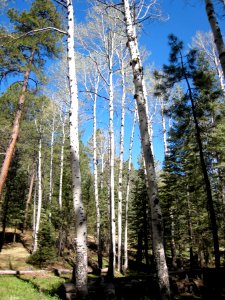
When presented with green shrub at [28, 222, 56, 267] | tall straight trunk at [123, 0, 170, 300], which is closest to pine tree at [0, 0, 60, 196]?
tall straight trunk at [123, 0, 170, 300]

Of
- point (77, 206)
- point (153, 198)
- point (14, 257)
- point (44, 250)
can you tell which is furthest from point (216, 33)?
point (14, 257)

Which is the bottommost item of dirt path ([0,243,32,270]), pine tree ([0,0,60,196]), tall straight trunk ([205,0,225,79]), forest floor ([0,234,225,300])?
forest floor ([0,234,225,300])

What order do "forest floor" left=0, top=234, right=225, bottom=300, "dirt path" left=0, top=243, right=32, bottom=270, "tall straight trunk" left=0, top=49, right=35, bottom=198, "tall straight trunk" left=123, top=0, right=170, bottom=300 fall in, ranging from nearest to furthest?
"tall straight trunk" left=123, top=0, right=170, bottom=300 → "forest floor" left=0, top=234, right=225, bottom=300 → "tall straight trunk" left=0, top=49, right=35, bottom=198 → "dirt path" left=0, top=243, right=32, bottom=270

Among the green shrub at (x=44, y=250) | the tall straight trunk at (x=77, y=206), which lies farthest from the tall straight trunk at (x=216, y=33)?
the green shrub at (x=44, y=250)

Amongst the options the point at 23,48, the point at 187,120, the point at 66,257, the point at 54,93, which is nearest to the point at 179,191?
the point at 187,120

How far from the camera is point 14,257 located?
2238 cm

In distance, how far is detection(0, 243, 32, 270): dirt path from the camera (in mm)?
19031

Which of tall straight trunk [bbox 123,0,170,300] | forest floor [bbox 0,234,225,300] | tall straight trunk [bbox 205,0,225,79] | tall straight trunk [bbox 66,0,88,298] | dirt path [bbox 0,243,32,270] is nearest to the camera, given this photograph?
tall straight trunk [bbox 205,0,225,79]

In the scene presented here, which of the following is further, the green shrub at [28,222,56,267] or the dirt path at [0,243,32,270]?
the dirt path at [0,243,32,270]

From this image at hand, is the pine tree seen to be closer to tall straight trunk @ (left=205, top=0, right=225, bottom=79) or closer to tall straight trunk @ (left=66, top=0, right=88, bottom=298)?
A: tall straight trunk @ (left=66, top=0, right=88, bottom=298)

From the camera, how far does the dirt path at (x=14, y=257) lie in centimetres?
1903

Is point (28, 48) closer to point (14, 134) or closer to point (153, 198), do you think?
point (14, 134)

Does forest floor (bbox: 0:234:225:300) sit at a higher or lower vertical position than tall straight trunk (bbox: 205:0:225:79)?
lower

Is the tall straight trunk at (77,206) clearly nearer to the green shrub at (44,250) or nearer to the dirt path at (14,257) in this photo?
the dirt path at (14,257)
